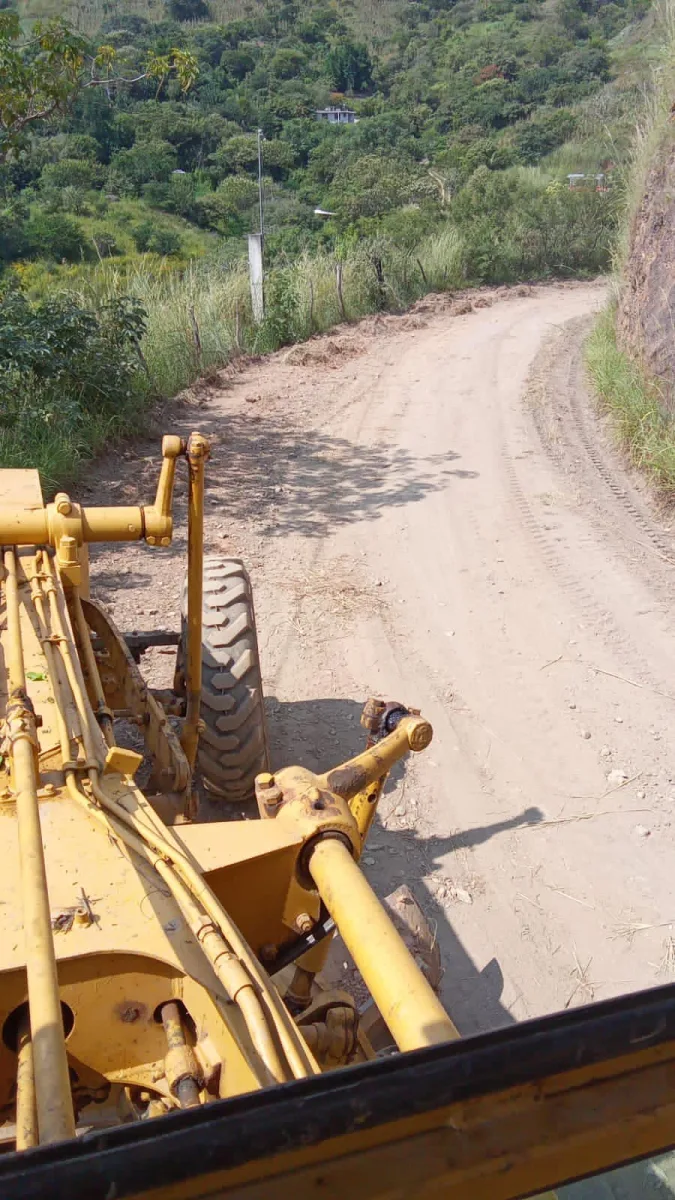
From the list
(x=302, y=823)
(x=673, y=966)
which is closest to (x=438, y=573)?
(x=673, y=966)

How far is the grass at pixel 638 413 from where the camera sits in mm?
8656

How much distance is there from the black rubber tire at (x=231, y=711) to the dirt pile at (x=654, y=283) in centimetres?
614

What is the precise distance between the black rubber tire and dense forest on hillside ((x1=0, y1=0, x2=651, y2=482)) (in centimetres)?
405

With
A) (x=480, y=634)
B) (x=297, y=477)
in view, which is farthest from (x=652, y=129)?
(x=480, y=634)

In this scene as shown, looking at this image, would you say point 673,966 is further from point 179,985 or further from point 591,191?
point 591,191

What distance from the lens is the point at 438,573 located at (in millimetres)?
7234

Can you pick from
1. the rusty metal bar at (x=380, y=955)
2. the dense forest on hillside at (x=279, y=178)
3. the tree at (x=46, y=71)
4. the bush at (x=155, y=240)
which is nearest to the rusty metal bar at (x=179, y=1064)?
the rusty metal bar at (x=380, y=955)

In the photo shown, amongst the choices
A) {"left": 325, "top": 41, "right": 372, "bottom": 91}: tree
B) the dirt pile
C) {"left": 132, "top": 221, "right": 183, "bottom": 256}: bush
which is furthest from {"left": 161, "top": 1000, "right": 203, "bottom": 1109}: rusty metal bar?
{"left": 325, "top": 41, "right": 372, "bottom": 91}: tree

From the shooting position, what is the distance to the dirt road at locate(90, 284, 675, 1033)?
4141 millimetres

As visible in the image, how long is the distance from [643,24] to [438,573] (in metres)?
77.7

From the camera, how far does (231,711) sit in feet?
14.4

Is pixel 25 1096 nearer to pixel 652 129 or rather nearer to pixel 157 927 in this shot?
pixel 157 927

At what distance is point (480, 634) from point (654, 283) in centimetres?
593

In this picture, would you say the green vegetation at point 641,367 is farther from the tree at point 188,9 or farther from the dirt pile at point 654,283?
the tree at point 188,9
